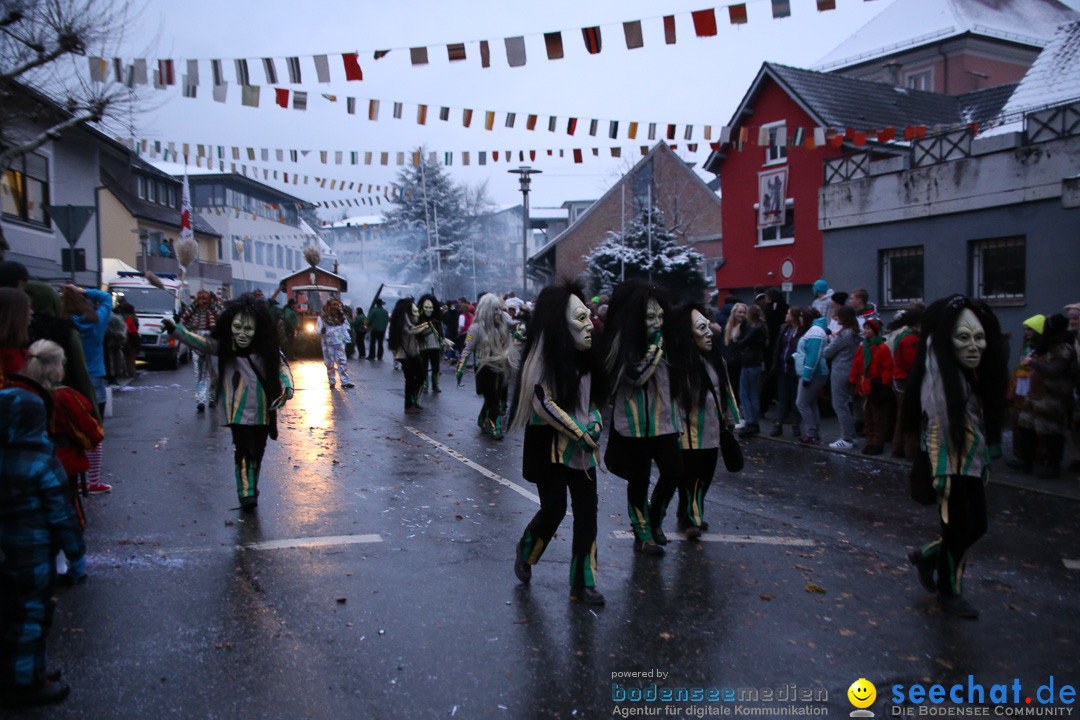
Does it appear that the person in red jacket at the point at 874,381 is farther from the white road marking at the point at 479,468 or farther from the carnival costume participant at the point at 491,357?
the white road marking at the point at 479,468

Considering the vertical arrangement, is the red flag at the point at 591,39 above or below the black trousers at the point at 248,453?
above

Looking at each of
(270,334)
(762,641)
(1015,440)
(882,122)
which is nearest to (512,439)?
(270,334)

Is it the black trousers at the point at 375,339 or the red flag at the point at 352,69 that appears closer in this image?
the red flag at the point at 352,69

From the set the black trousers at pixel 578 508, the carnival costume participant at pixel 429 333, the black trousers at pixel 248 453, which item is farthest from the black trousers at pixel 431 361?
the black trousers at pixel 578 508

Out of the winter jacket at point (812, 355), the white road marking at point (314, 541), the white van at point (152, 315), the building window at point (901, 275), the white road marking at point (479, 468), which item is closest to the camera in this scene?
the white road marking at point (314, 541)

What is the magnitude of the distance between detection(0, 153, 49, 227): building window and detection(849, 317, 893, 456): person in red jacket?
73.6ft

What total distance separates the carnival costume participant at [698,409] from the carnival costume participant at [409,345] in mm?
7960

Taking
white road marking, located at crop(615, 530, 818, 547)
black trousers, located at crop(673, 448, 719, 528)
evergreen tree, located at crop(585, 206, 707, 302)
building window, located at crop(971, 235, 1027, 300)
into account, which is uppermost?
evergreen tree, located at crop(585, 206, 707, 302)

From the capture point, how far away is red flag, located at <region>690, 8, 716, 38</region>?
34.5 feet

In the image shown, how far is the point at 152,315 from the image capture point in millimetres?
23328

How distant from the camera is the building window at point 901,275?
64.6 feet

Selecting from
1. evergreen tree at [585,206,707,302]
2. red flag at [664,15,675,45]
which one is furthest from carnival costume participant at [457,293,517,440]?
evergreen tree at [585,206,707,302]

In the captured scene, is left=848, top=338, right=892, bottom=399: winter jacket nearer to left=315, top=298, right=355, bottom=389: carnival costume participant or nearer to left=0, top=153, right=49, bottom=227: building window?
left=315, top=298, right=355, bottom=389: carnival costume participant

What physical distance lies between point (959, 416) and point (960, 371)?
0.29 m
